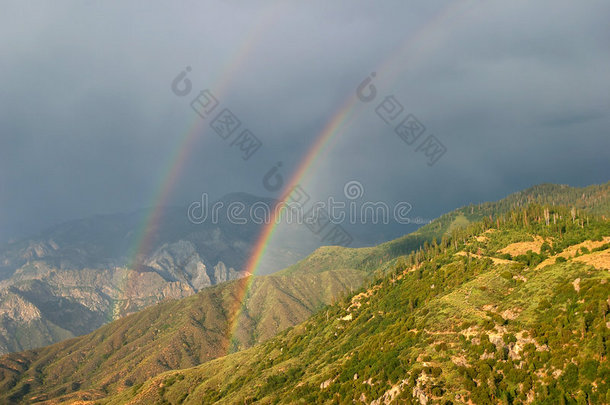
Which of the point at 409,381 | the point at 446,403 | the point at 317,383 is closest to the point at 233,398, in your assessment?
the point at 317,383

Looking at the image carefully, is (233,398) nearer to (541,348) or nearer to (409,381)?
(409,381)

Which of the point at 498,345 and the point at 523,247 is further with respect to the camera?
the point at 523,247

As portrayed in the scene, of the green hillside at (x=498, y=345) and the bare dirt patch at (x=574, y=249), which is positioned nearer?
the green hillside at (x=498, y=345)

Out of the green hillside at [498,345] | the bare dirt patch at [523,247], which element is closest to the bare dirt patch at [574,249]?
the green hillside at [498,345]

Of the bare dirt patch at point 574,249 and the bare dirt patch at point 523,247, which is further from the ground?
the bare dirt patch at point 523,247

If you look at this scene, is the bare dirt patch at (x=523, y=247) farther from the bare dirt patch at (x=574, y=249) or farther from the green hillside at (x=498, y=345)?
the bare dirt patch at (x=574, y=249)

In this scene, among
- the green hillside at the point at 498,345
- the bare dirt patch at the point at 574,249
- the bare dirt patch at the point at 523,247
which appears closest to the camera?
the green hillside at the point at 498,345

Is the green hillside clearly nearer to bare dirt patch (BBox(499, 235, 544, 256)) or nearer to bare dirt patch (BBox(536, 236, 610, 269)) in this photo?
bare dirt patch (BBox(536, 236, 610, 269))

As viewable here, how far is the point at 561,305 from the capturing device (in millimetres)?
110250

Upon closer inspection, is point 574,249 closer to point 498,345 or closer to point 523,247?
point 523,247

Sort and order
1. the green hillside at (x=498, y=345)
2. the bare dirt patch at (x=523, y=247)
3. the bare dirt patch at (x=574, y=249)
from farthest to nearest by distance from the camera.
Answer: the bare dirt patch at (x=523, y=247), the bare dirt patch at (x=574, y=249), the green hillside at (x=498, y=345)

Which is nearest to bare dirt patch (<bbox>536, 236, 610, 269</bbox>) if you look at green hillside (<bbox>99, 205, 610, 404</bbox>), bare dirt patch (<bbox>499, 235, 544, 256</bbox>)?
green hillside (<bbox>99, 205, 610, 404</bbox>)

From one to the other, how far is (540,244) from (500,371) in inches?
4237

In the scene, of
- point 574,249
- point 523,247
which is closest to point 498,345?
point 574,249
